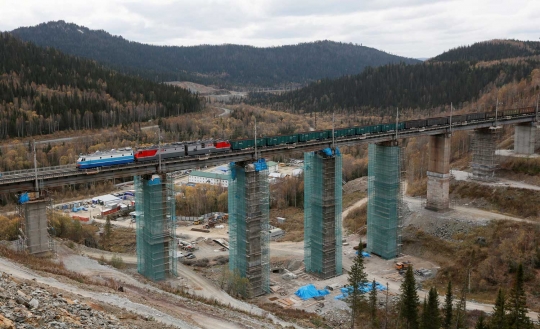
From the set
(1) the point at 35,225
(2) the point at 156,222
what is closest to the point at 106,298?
(1) the point at 35,225

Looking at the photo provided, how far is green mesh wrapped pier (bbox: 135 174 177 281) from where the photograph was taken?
4644 centimetres

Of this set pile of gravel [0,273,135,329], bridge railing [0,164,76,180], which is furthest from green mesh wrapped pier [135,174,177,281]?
pile of gravel [0,273,135,329]

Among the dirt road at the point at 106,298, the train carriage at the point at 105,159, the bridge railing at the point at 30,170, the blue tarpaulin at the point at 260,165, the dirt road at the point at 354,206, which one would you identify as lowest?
the dirt road at the point at 354,206

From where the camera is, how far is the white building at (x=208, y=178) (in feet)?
399

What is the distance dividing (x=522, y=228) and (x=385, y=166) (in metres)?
19.1

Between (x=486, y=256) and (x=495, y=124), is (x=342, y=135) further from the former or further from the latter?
(x=495, y=124)

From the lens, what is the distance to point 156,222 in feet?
153

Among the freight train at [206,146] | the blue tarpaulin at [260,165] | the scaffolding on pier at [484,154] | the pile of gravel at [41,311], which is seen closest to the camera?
the pile of gravel at [41,311]

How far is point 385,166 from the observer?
62688 mm

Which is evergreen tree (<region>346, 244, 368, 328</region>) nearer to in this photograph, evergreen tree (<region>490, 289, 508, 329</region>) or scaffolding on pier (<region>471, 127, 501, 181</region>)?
evergreen tree (<region>490, 289, 508, 329</region>)

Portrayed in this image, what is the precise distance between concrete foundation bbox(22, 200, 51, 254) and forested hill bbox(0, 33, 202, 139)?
10775cm

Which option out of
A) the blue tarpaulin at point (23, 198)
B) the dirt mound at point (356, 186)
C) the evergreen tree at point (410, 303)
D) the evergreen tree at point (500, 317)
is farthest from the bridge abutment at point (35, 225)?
the dirt mound at point (356, 186)

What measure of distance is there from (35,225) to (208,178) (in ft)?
279

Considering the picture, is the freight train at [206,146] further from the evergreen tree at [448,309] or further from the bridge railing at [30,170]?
the evergreen tree at [448,309]
